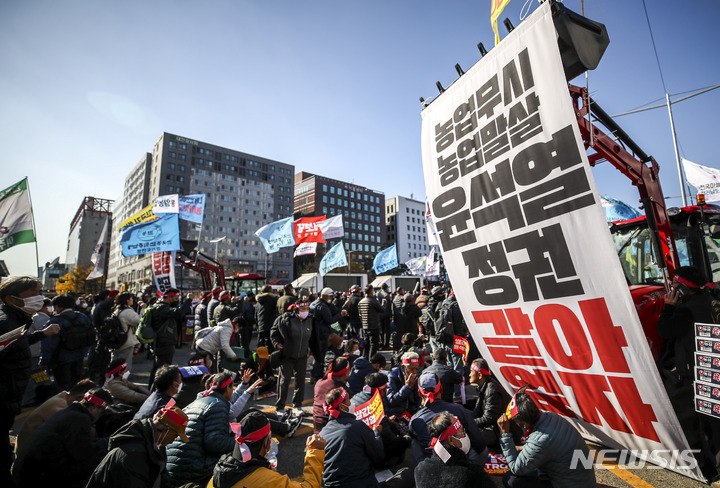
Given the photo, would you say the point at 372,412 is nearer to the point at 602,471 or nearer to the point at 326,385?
the point at 326,385

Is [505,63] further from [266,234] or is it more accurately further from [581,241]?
[266,234]

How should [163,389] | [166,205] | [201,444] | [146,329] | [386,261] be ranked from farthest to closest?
[386,261]
[166,205]
[146,329]
[163,389]
[201,444]

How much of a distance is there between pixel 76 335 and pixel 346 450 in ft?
20.5

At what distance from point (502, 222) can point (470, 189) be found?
72 centimetres

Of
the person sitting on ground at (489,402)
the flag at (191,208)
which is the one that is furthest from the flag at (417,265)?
the person sitting on ground at (489,402)

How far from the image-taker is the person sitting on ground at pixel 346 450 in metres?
3.17

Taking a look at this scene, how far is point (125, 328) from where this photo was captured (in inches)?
286

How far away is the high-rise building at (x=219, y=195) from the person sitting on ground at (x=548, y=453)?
73.5 meters

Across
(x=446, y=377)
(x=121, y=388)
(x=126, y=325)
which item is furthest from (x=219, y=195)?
(x=446, y=377)

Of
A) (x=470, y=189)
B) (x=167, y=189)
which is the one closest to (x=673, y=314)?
(x=470, y=189)

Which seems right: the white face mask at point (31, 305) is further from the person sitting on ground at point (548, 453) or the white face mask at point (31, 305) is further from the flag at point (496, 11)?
the flag at point (496, 11)

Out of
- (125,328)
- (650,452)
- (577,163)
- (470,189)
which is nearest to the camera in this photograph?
(577,163)

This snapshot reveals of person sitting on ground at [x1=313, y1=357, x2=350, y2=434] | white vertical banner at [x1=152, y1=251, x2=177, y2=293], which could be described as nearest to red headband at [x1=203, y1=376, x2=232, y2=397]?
person sitting on ground at [x1=313, y1=357, x2=350, y2=434]

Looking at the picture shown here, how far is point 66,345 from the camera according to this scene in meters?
6.39
